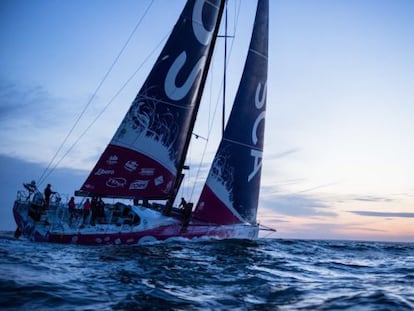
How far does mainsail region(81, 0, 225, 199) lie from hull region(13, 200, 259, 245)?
1603mm

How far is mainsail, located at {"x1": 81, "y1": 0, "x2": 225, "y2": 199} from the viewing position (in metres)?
17.5

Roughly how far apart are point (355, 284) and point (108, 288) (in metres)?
5.65

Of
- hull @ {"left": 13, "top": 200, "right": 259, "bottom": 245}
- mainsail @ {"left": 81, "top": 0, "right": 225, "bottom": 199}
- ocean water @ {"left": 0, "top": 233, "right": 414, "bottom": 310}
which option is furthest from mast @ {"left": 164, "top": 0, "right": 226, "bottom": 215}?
ocean water @ {"left": 0, "top": 233, "right": 414, "bottom": 310}

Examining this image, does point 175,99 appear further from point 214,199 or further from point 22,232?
point 22,232

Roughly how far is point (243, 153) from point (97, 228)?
30.1 feet

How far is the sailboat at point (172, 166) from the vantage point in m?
15.4

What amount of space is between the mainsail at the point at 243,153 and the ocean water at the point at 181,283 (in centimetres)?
739

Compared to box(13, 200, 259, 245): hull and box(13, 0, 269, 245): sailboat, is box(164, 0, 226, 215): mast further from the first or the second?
→ box(13, 200, 259, 245): hull

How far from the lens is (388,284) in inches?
359

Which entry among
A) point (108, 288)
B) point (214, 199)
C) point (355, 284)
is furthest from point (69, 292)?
point (214, 199)

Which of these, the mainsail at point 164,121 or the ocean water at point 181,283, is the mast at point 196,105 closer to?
the mainsail at point 164,121

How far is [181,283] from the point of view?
Answer: 802cm

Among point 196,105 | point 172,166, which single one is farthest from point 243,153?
point 172,166

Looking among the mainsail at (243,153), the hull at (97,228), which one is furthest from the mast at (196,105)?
the hull at (97,228)
